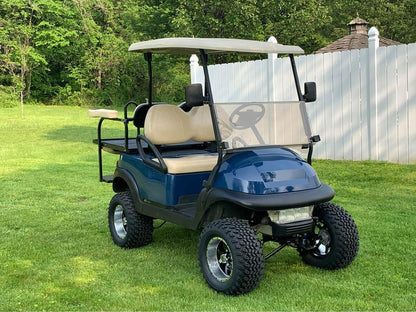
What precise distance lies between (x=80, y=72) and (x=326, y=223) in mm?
27538

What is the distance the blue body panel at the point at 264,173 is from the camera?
369cm

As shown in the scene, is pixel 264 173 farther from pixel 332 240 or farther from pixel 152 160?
pixel 152 160

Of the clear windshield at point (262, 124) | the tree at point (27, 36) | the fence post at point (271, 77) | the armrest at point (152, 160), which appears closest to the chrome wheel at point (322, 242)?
the clear windshield at point (262, 124)

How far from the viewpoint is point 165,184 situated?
4371 mm

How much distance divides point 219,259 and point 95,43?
27.7 m

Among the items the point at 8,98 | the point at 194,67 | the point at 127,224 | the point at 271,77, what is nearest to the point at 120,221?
the point at 127,224

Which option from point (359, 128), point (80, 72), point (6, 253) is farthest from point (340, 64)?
point (80, 72)

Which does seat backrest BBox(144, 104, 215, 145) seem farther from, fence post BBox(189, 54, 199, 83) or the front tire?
fence post BBox(189, 54, 199, 83)

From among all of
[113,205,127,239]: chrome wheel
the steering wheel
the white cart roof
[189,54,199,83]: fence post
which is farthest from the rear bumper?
[189,54,199,83]: fence post

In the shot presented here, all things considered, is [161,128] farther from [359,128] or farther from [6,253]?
[359,128]

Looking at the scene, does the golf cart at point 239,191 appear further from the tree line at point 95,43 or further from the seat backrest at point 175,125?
the tree line at point 95,43

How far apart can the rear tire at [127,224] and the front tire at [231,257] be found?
3.44 feet

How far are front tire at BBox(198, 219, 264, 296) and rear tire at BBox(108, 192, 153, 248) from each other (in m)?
1.05

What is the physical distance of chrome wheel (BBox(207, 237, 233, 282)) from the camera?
3.76 metres
